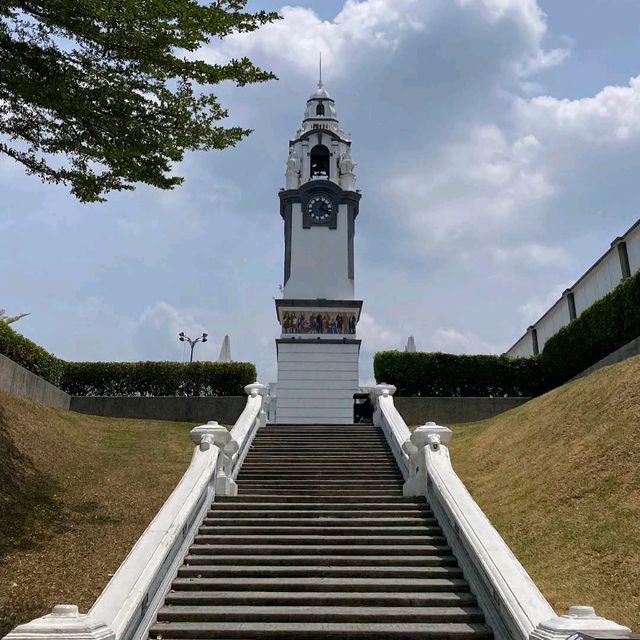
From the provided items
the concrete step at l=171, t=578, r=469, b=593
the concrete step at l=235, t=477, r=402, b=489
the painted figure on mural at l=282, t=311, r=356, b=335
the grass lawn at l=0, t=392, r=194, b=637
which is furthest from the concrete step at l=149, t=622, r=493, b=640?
the painted figure on mural at l=282, t=311, r=356, b=335

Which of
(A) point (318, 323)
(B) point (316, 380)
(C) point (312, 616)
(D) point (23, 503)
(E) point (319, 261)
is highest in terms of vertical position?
(E) point (319, 261)

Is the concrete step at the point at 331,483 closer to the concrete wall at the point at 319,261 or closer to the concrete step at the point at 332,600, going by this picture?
the concrete step at the point at 332,600

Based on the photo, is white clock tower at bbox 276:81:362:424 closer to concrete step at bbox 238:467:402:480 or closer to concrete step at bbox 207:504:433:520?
concrete step at bbox 238:467:402:480

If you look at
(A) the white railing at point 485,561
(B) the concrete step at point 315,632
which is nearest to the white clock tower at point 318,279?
(A) the white railing at point 485,561

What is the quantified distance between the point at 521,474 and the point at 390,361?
1187 centimetres

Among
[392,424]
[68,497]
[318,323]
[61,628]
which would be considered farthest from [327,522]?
[318,323]

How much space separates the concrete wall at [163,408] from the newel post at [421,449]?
11742 millimetres

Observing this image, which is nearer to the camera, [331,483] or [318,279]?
[331,483]

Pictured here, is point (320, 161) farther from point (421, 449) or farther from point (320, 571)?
point (320, 571)

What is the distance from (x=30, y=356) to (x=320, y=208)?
1617cm

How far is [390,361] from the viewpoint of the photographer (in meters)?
25.2

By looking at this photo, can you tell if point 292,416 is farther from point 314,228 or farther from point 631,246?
point 631,246

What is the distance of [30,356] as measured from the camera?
20.7 m

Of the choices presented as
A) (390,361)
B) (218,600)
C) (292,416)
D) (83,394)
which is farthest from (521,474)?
(83,394)
